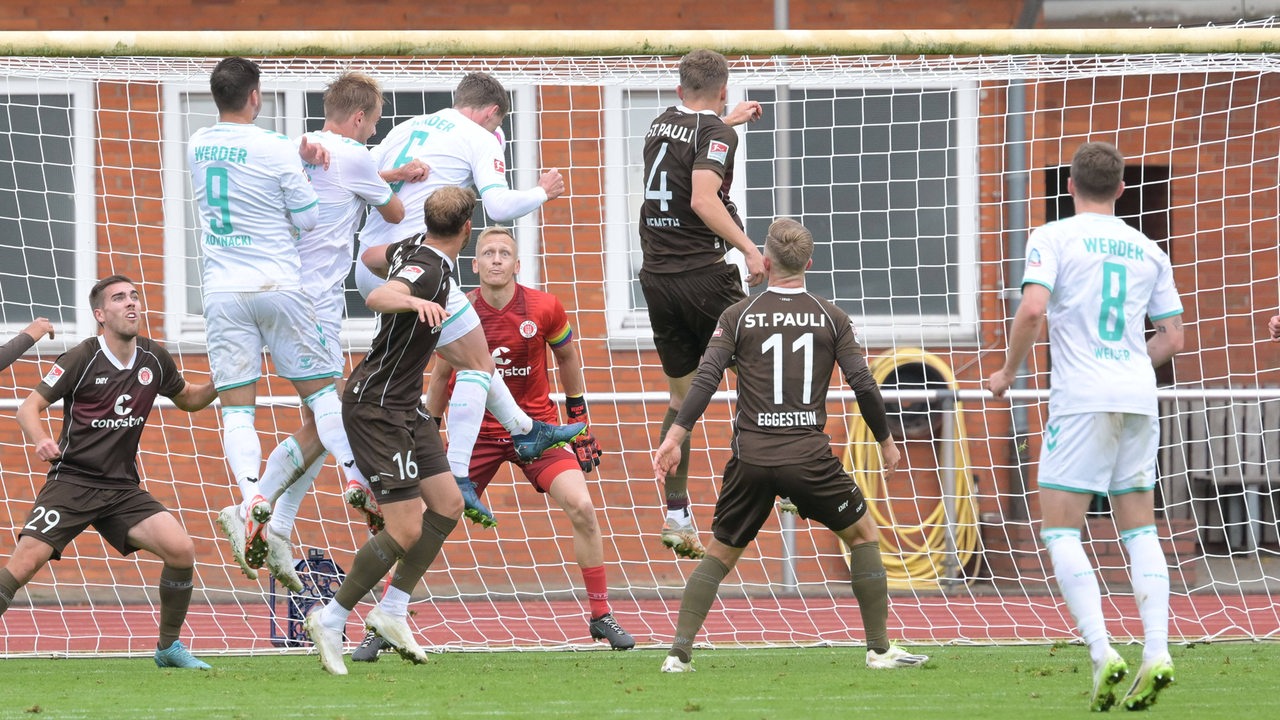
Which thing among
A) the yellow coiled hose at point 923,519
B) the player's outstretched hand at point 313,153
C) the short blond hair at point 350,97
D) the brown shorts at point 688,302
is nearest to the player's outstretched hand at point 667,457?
the brown shorts at point 688,302

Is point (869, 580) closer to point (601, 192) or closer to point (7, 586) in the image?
point (7, 586)

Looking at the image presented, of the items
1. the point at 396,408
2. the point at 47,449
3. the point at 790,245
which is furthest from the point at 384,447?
the point at 790,245

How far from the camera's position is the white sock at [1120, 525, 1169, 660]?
5.64 metres

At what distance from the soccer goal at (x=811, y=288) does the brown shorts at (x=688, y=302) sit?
1.87 metres

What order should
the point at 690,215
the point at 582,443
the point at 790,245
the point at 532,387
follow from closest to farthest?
1. the point at 790,245
2. the point at 690,215
3. the point at 582,443
4. the point at 532,387

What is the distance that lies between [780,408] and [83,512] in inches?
139

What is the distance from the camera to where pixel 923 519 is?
12.0m

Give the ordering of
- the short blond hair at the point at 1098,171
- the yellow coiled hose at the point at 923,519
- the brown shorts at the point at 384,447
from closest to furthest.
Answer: the short blond hair at the point at 1098,171 < the brown shorts at the point at 384,447 < the yellow coiled hose at the point at 923,519

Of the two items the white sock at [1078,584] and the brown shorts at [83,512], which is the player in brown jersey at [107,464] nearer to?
the brown shorts at [83,512]

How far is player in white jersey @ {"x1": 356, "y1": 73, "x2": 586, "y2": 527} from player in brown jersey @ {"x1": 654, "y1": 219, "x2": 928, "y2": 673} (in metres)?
1.32

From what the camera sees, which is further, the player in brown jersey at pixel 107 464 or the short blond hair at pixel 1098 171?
the player in brown jersey at pixel 107 464

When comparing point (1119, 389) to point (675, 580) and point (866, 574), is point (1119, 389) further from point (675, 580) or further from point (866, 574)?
point (675, 580)

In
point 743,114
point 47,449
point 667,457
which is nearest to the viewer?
point 667,457

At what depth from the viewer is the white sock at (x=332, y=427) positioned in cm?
733
